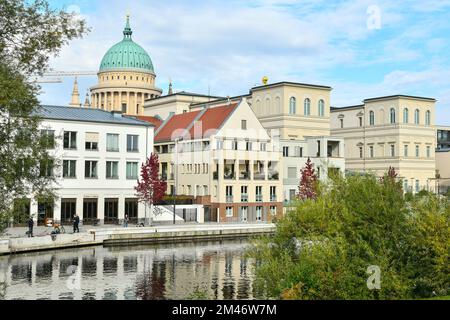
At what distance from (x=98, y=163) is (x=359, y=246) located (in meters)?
49.7

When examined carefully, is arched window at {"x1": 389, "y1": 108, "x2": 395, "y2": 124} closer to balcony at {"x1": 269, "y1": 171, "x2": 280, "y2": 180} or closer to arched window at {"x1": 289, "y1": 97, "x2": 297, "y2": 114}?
arched window at {"x1": 289, "y1": 97, "x2": 297, "y2": 114}

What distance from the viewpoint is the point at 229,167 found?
285 feet

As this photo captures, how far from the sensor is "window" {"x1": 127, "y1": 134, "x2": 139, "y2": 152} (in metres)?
79.6

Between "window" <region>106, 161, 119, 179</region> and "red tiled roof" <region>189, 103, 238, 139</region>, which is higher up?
"red tiled roof" <region>189, 103, 238, 139</region>

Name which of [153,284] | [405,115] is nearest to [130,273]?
[153,284]

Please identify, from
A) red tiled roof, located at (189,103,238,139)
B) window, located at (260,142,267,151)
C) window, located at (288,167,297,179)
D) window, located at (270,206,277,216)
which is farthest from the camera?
window, located at (288,167,297,179)

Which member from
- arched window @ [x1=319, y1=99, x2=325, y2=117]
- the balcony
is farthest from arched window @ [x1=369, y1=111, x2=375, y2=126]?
the balcony

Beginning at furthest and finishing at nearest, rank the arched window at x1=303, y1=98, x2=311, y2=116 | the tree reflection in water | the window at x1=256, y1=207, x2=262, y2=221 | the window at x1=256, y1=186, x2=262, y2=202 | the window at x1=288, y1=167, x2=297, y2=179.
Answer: the arched window at x1=303, y1=98, x2=311, y2=116, the window at x1=288, y1=167, x2=297, y2=179, the window at x1=256, y1=186, x2=262, y2=202, the window at x1=256, y1=207, x2=262, y2=221, the tree reflection in water

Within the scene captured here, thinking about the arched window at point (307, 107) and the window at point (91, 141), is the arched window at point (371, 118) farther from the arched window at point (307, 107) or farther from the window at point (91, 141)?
the window at point (91, 141)

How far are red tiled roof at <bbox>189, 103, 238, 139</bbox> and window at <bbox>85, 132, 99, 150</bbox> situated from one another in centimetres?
1727

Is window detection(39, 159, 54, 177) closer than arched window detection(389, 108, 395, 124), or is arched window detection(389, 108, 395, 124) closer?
window detection(39, 159, 54, 177)

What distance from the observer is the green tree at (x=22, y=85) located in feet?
70.8
